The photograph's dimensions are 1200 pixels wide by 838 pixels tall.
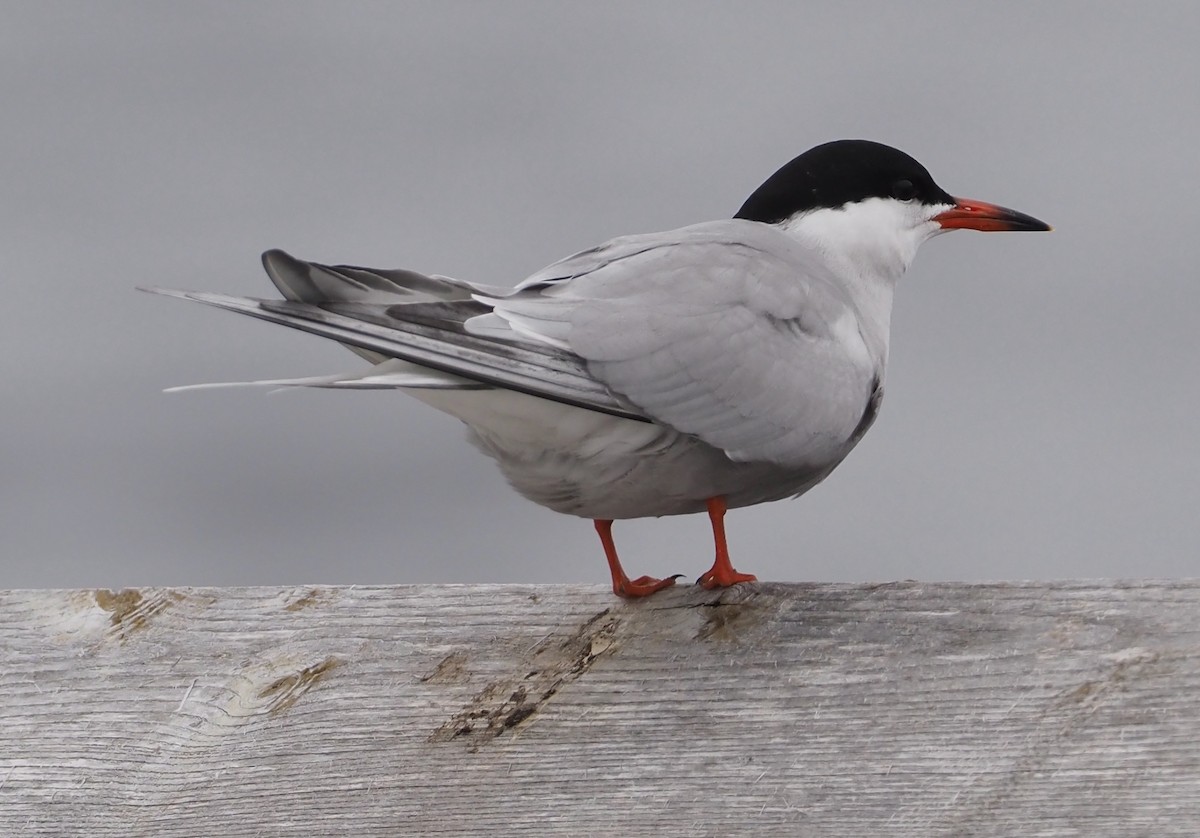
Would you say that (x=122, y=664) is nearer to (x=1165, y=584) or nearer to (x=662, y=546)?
(x=1165, y=584)

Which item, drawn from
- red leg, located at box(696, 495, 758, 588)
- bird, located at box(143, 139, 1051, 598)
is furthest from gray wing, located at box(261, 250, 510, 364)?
red leg, located at box(696, 495, 758, 588)

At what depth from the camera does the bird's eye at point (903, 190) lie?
4.16 meters

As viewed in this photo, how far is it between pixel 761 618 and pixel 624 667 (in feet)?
0.85

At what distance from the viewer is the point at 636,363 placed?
3113mm

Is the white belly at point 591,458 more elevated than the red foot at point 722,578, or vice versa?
the white belly at point 591,458

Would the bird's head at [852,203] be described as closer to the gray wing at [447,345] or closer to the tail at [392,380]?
the gray wing at [447,345]

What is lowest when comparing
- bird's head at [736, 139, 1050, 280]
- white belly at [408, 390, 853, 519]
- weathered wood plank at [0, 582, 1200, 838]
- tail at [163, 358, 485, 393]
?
weathered wood plank at [0, 582, 1200, 838]

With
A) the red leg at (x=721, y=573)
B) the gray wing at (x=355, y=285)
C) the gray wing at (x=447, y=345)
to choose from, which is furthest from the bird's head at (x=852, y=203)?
the gray wing at (x=355, y=285)

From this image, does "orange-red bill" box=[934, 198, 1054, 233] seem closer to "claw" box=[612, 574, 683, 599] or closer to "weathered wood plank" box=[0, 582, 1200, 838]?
"claw" box=[612, 574, 683, 599]

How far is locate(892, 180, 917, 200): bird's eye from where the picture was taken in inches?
164

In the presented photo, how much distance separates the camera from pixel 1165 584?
2527 mm

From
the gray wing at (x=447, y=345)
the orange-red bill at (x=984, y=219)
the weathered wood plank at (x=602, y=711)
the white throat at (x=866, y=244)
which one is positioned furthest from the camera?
the orange-red bill at (x=984, y=219)

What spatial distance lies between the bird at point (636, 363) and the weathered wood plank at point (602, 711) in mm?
325

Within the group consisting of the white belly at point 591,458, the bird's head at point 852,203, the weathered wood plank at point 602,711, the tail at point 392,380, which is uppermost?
the bird's head at point 852,203
